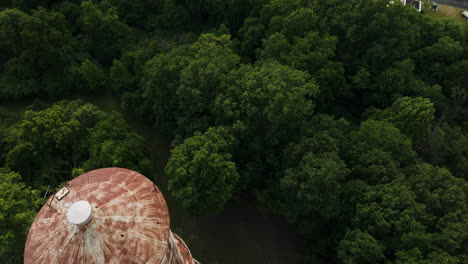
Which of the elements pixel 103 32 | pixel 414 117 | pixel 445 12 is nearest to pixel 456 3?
pixel 445 12

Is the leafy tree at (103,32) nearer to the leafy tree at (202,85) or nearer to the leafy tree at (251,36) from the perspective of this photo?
the leafy tree at (202,85)

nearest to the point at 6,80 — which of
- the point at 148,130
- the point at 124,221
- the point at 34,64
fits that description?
the point at 34,64

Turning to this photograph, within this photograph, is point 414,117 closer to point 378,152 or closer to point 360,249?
point 378,152

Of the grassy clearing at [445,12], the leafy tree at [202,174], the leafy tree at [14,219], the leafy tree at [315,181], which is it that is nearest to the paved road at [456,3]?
the grassy clearing at [445,12]

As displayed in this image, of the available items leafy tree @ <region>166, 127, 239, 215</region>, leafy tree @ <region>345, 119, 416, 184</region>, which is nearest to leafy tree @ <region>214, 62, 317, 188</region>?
leafy tree @ <region>166, 127, 239, 215</region>

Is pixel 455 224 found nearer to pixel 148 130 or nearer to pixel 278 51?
pixel 278 51

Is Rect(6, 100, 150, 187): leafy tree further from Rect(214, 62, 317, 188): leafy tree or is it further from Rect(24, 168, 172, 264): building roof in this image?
Rect(24, 168, 172, 264): building roof
